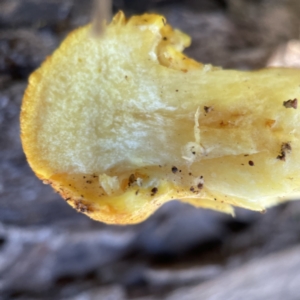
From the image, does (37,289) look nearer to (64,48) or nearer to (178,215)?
(178,215)

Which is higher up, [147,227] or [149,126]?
[149,126]

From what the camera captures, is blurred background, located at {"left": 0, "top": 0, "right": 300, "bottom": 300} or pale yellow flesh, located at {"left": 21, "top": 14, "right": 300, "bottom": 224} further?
blurred background, located at {"left": 0, "top": 0, "right": 300, "bottom": 300}

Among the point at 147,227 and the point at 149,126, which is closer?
the point at 149,126

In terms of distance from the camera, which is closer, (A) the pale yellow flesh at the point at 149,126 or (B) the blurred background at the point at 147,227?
(A) the pale yellow flesh at the point at 149,126
